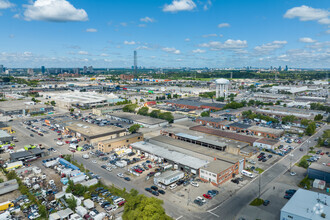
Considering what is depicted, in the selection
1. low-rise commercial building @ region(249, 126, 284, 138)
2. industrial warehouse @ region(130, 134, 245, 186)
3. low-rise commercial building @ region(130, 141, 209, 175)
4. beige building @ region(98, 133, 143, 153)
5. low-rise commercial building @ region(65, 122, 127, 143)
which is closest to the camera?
industrial warehouse @ region(130, 134, 245, 186)

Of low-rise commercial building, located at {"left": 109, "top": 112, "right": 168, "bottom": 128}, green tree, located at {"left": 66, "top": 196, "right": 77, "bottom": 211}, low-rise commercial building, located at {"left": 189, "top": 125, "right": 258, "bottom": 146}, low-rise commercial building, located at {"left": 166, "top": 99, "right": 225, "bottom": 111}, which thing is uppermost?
low-rise commercial building, located at {"left": 166, "top": 99, "right": 225, "bottom": 111}

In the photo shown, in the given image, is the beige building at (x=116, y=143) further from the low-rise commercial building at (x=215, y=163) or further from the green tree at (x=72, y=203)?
the green tree at (x=72, y=203)

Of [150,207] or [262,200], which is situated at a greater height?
[150,207]

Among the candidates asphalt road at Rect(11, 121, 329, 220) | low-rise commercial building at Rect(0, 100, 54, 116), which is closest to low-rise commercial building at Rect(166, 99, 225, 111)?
asphalt road at Rect(11, 121, 329, 220)

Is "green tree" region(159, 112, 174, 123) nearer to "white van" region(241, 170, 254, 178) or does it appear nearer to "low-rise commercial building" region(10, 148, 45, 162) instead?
"white van" region(241, 170, 254, 178)

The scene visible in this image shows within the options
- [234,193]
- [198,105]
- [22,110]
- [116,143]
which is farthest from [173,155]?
[22,110]

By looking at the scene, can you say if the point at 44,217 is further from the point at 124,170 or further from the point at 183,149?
the point at 183,149

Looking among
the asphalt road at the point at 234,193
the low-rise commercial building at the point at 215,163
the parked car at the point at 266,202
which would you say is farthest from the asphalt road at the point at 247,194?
the low-rise commercial building at the point at 215,163

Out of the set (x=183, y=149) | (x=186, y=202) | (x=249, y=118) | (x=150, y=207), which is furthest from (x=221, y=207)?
(x=249, y=118)
